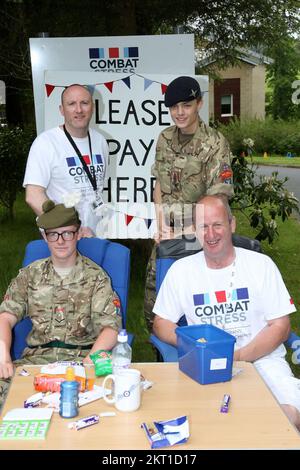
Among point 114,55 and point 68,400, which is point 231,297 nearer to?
point 68,400

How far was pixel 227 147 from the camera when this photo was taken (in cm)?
361

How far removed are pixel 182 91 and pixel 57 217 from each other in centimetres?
112

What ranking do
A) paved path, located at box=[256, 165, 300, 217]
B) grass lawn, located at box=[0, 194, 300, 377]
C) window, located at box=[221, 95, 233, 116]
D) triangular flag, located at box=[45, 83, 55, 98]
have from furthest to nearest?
→ window, located at box=[221, 95, 233, 116] < paved path, located at box=[256, 165, 300, 217] < grass lawn, located at box=[0, 194, 300, 377] < triangular flag, located at box=[45, 83, 55, 98]

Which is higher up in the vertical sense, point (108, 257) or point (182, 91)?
point (182, 91)

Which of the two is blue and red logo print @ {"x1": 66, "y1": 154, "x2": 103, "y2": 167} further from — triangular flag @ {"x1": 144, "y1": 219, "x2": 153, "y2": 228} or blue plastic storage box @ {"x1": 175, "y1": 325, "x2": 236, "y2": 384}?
blue plastic storage box @ {"x1": 175, "y1": 325, "x2": 236, "y2": 384}

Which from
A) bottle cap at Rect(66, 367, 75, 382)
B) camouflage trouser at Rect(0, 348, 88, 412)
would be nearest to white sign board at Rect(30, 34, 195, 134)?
camouflage trouser at Rect(0, 348, 88, 412)

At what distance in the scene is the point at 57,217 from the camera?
2.82 m

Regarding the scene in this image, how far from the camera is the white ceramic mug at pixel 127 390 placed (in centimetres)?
196

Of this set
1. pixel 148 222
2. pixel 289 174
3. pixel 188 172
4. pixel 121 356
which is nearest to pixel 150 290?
pixel 188 172

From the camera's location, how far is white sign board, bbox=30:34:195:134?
5039 mm

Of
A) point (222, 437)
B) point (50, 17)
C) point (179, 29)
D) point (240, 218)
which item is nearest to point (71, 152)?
point (179, 29)

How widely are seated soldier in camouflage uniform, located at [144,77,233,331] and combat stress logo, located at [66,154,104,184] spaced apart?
419 mm

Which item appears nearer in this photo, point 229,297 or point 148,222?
point 229,297

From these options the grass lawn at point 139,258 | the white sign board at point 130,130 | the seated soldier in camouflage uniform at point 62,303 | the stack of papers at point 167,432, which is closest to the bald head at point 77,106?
the seated soldier in camouflage uniform at point 62,303
